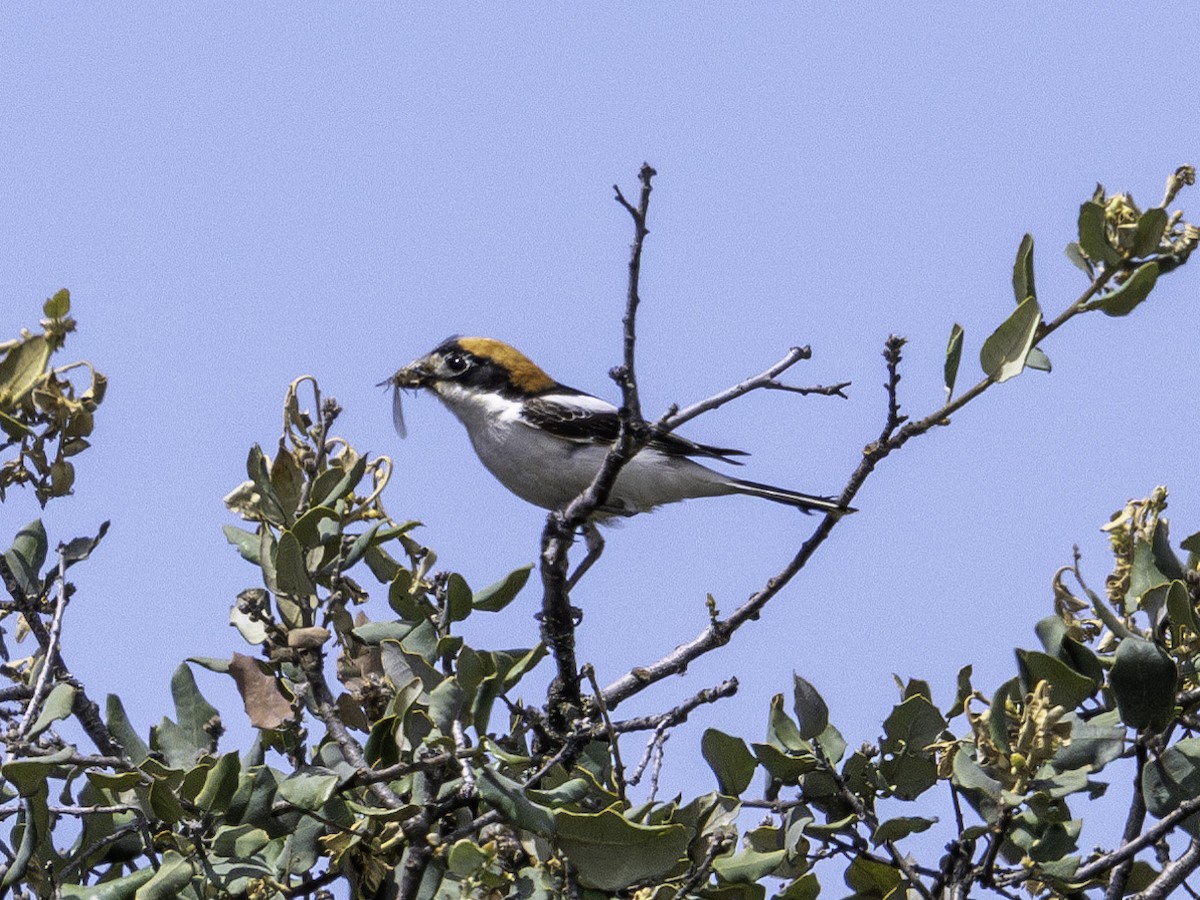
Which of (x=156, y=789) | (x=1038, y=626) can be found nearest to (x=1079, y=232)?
(x=1038, y=626)

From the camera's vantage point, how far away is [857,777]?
3.59 m

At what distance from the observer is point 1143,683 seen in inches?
130

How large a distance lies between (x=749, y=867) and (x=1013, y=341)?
1.23 meters

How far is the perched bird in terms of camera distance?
23.5ft

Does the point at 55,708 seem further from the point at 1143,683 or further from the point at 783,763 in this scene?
the point at 1143,683

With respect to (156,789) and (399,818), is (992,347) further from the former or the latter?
(156,789)

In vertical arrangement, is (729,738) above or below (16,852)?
above

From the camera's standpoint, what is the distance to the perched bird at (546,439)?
7.17 meters

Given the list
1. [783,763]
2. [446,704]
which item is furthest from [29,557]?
[783,763]

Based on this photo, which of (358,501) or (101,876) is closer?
(101,876)

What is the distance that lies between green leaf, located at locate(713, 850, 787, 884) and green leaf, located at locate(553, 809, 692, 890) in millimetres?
346

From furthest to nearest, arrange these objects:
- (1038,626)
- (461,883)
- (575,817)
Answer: (1038,626), (461,883), (575,817)

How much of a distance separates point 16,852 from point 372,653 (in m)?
0.97

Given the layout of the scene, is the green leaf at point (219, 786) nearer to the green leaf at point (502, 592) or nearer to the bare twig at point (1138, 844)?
the green leaf at point (502, 592)
